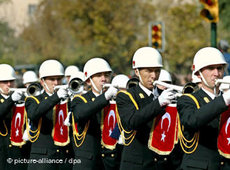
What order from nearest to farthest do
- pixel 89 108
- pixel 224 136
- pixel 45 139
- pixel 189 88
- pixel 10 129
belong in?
1. pixel 224 136
2. pixel 189 88
3. pixel 89 108
4. pixel 45 139
5. pixel 10 129

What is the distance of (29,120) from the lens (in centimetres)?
1012

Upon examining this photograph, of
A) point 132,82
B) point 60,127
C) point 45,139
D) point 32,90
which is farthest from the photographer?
point 32,90

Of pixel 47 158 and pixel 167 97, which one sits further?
pixel 47 158

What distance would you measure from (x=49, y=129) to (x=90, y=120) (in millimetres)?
1058

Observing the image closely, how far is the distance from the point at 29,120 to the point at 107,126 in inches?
76.8

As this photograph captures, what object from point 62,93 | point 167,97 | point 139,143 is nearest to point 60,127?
point 62,93

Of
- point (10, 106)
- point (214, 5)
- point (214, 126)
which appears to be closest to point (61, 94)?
point (10, 106)

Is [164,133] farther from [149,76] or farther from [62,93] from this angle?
[62,93]

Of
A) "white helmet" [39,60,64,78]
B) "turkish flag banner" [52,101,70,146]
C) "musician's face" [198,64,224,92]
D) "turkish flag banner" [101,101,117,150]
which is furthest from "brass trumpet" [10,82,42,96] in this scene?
"musician's face" [198,64,224,92]

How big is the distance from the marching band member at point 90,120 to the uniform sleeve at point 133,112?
1013mm

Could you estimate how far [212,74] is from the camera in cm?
637

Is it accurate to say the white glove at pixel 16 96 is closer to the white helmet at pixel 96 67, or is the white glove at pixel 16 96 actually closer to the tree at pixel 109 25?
the white helmet at pixel 96 67

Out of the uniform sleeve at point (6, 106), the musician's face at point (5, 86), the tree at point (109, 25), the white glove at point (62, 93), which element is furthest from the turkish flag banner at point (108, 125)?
the tree at point (109, 25)

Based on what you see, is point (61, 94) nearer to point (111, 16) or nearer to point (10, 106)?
point (10, 106)
